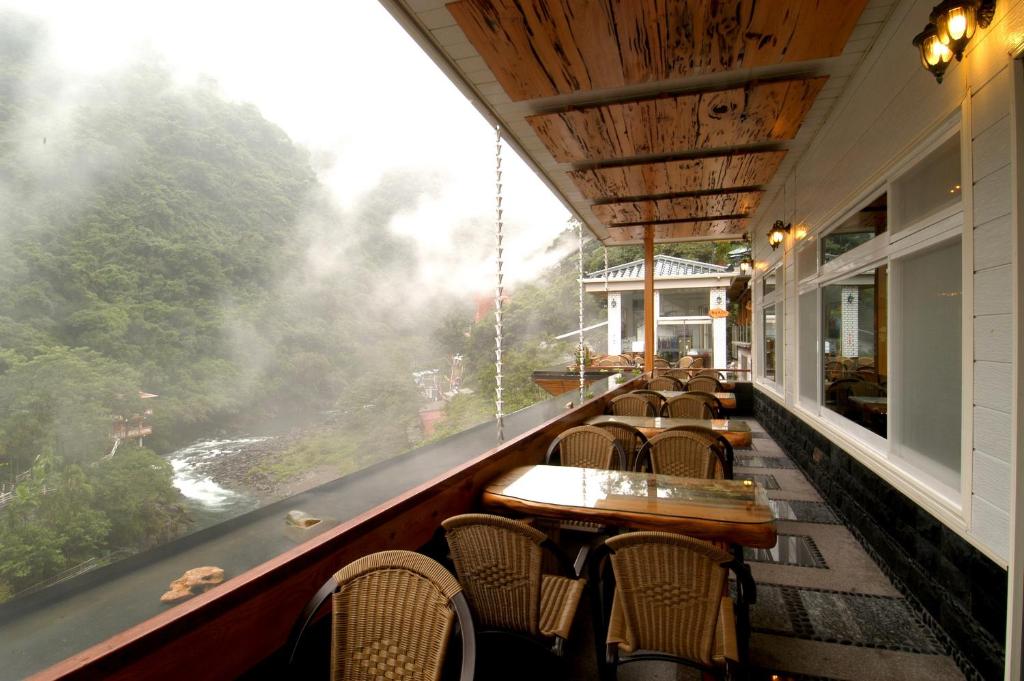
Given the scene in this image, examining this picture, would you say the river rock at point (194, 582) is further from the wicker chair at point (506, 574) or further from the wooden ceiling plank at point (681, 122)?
the wooden ceiling plank at point (681, 122)

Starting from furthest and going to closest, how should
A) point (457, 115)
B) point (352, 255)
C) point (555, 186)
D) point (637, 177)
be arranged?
point (457, 115) < point (352, 255) < point (555, 186) < point (637, 177)

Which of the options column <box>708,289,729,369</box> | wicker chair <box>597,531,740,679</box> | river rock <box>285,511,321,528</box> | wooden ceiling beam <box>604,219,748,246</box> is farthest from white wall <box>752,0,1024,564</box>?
column <box>708,289,729,369</box>

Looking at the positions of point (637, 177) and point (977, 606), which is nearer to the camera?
point (977, 606)

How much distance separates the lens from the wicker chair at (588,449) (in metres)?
3.09

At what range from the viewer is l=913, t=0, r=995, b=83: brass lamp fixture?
1.86 m

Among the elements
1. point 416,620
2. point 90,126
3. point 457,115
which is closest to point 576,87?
point 416,620

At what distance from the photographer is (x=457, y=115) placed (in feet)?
145

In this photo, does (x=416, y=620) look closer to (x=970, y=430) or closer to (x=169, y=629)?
(x=169, y=629)

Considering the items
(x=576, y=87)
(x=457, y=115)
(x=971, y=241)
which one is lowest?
(x=971, y=241)

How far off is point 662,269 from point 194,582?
1797 cm

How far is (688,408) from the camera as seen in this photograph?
4750 mm

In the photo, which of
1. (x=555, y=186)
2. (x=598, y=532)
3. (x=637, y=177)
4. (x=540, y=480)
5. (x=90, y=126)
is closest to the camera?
(x=540, y=480)

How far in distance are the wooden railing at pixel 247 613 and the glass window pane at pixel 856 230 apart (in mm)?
3161

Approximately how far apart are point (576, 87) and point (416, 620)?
113 inches
